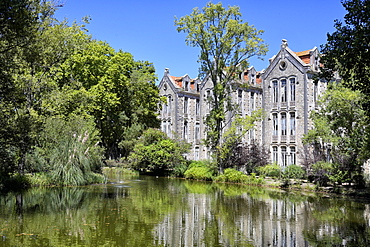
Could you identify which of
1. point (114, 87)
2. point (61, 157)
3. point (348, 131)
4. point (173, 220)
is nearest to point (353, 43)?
point (173, 220)

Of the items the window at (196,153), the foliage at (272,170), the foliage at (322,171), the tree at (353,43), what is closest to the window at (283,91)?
the foliage at (272,170)

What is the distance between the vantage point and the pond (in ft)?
31.8

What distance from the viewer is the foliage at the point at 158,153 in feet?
108

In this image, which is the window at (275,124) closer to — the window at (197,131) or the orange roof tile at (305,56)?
the orange roof tile at (305,56)

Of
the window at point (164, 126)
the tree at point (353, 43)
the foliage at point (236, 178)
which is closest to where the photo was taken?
the tree at point (353, 43)

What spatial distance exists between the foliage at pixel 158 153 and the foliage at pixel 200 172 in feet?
6.14

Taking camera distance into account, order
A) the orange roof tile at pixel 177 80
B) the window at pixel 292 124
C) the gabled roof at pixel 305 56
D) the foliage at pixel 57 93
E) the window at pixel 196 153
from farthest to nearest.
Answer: the orange roof tile at pixel 177 80 → the window at pixel 196 153 → the window at pixel 292 124 → the gabled roof at pixel 305 56 → the foliage at pixel 57 93

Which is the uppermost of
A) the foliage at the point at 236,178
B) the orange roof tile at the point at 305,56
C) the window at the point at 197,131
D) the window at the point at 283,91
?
the orange roof tile at the point at 305,56

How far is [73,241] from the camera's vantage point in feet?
29.9

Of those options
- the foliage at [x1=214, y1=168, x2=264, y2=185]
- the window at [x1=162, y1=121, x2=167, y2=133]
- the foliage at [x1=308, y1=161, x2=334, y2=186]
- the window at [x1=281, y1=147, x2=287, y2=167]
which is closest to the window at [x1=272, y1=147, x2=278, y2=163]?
the window at [x1=281, y1=147, x2=287, y2=167]

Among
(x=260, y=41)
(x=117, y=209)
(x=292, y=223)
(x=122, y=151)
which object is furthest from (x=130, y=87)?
(x=292, y=223)

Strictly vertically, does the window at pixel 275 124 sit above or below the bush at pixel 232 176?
above

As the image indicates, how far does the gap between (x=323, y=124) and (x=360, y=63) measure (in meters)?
14.8

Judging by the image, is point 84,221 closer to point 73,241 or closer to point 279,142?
point 73,241
